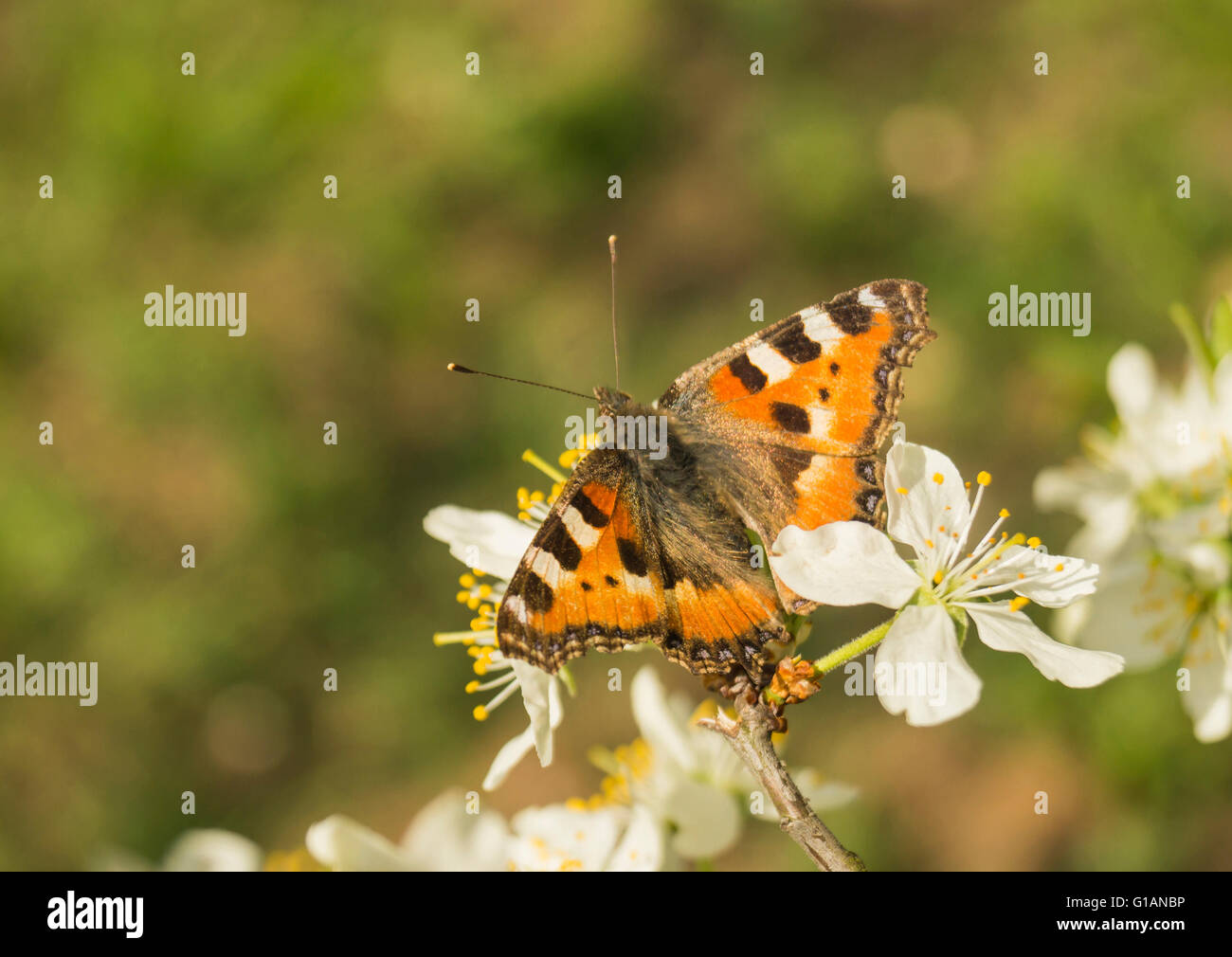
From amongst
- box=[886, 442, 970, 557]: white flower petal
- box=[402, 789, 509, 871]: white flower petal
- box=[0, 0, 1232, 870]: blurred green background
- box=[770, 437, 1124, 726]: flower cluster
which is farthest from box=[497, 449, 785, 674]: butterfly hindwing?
box=[0, 0, 1232, 870]: blurred green background

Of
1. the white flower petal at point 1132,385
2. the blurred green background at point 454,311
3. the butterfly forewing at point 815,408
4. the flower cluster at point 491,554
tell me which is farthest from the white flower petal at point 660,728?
the blurred green background at point 454,311

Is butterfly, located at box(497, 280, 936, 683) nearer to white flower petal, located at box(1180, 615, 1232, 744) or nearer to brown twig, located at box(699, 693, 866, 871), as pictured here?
brown twig, located at box(699, 693, 866, 871)

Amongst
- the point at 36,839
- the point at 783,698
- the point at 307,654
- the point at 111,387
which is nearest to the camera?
the point at 783,698

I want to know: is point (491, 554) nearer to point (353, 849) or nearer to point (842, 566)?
point (353, 849)

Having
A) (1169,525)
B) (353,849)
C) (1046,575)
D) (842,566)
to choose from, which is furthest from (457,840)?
(1169,525)

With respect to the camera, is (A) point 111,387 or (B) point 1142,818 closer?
(B) point 1142,818

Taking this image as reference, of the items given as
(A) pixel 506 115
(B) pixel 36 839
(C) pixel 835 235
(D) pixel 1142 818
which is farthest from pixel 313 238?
(D) pixel 1142 818

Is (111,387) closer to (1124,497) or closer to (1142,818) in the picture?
(1124,497)
